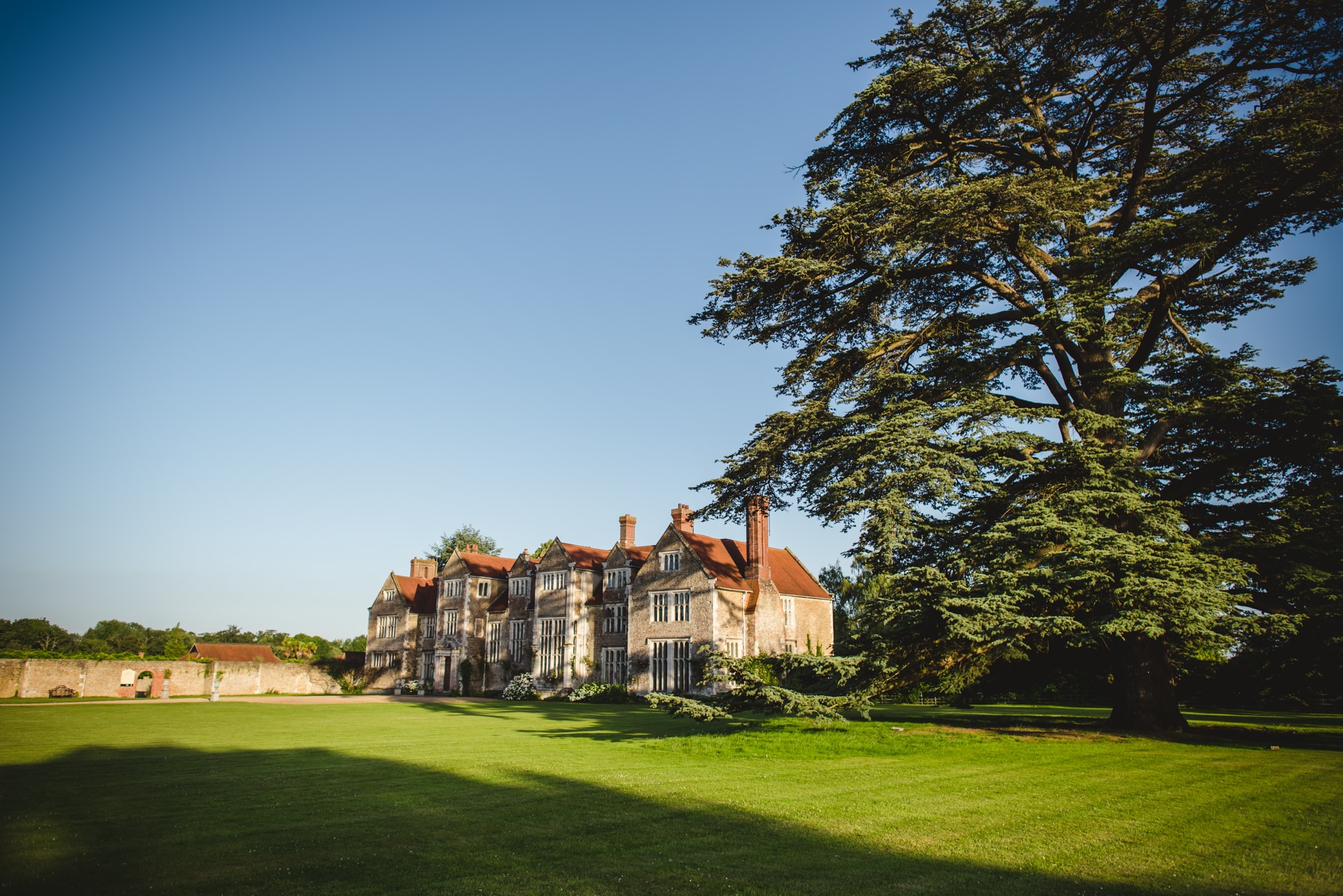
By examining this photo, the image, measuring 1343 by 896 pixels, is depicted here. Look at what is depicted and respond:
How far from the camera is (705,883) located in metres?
6.29

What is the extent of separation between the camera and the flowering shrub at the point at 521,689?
42.5 meters

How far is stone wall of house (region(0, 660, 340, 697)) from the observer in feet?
127

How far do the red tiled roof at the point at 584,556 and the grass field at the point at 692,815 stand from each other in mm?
27044

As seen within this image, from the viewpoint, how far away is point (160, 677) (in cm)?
4466

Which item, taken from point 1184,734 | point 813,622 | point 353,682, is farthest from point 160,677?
point 1184,734

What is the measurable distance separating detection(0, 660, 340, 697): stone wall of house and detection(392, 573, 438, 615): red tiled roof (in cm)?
764

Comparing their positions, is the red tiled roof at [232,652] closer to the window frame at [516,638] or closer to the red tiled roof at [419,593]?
the red tiled roof at [419,593]

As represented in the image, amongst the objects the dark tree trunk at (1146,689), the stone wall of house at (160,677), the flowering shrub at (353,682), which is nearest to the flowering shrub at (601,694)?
the stone wall of house at (160,677)

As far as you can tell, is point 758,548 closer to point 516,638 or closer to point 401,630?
point 516,638

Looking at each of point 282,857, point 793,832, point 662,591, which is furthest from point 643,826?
point 662,591

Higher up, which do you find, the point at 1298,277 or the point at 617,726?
the point at 1298,277

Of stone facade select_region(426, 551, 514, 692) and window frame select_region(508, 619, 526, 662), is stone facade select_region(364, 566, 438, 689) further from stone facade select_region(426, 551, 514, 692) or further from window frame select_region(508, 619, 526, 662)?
window frame select_region(508, 619, 526, 662)

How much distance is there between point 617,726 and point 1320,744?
1607 cm

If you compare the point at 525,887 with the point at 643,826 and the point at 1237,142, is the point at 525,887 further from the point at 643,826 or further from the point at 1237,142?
the point at 1237,142
